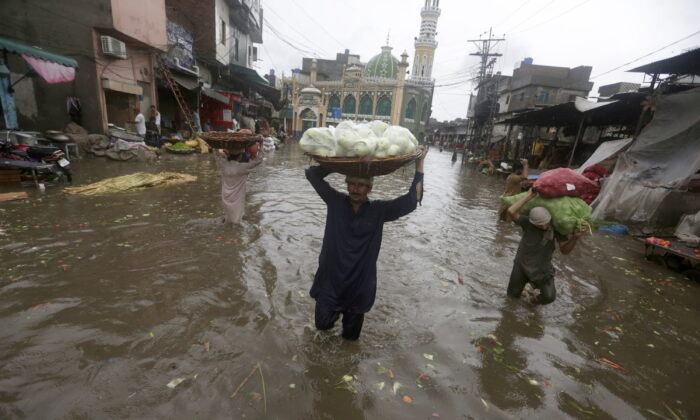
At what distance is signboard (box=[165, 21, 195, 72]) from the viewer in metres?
15.5

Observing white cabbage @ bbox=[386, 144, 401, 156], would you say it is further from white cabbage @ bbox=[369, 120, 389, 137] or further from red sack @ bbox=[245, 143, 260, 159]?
red sack @ bbox=[245, 143, 260, 159]

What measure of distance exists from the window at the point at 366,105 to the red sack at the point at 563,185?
4862cm

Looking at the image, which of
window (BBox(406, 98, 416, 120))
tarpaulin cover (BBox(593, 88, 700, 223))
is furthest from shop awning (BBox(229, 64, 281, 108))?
window (BBox(406, 98, 416, 120))

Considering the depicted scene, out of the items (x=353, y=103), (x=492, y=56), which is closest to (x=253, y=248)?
(x=492, y=56)

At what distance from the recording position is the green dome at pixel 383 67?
4819 cm

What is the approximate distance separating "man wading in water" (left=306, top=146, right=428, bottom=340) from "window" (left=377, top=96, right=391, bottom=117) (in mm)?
48276

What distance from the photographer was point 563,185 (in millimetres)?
3135

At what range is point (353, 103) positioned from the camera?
49.8m

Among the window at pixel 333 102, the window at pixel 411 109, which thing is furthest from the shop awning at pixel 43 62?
the window at pixel 411 109

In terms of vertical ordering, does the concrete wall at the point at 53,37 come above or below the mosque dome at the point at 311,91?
below

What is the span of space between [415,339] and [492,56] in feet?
120

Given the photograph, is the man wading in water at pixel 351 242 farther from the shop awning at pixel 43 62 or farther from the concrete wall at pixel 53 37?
the concrete wall at pixel 53 37

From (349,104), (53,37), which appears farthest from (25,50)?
(349,104)

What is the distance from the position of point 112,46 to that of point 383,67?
42.8 meters
